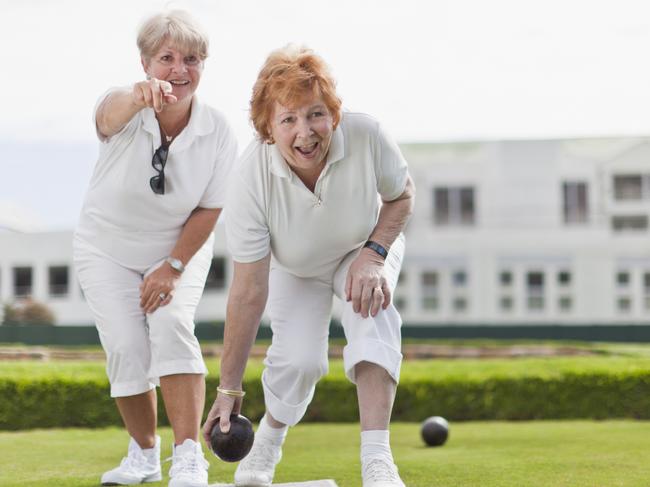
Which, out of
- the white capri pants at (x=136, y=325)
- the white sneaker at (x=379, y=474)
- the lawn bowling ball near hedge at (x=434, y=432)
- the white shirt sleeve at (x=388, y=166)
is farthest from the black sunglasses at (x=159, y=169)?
the lawn bowling ball near hedge at (x=434, y=432)

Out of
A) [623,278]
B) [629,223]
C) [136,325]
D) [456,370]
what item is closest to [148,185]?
[136,325]

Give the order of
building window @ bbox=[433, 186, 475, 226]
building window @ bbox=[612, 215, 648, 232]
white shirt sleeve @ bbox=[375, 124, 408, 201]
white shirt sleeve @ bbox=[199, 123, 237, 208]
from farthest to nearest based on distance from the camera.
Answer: building window @ bbox=[612, 215, 648, 232] → building window @ bbox=[433, 186, 475, 226] → white shirt sleeve @ bbox=[199, 123, 237, 208] → white shirt sleeve @ bbox=[375, 124, 408, 201]

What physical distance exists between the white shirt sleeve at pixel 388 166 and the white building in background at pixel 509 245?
82.4ft

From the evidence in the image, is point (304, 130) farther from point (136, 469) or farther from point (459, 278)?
point (459, 278)

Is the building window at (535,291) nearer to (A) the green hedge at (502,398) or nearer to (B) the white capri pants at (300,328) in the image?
(A) the green hedge at (502,398)

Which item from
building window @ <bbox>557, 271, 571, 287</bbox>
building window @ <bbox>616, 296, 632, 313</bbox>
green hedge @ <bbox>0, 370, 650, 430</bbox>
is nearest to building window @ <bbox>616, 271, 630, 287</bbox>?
building window @ <bbox>616, 296, 632, 313</bbox>

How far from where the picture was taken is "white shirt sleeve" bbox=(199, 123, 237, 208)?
3.87m

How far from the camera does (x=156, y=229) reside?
386 cm

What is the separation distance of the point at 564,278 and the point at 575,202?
7.60 ft

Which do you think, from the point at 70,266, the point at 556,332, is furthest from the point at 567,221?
the point at 70,266

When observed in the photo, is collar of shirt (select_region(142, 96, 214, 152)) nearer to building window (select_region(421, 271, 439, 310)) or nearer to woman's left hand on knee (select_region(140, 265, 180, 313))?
woman's left hand on knee (select_region(140, 265, 180, 313))

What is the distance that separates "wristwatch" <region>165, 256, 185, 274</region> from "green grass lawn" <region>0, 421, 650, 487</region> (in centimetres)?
90

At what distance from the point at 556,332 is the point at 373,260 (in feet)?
74.8

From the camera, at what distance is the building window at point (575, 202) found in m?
29.0
